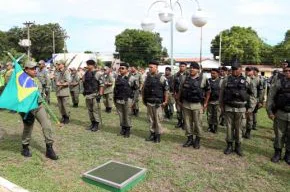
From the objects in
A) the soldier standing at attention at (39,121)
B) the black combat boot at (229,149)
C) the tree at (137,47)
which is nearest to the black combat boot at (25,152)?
the soldier standing at attention at (39,121)

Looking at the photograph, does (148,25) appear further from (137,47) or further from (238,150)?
(137,47)

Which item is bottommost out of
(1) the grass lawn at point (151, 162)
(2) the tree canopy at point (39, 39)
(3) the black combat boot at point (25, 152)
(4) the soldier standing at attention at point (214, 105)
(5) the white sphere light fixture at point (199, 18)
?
(1) the grass lawn at point (151, 162)

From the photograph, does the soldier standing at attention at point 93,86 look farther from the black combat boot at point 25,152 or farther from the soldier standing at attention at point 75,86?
the soldier standing at attention at point 75,86

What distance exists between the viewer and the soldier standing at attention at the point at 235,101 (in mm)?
6543

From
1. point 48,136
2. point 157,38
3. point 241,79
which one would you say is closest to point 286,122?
point 241,79

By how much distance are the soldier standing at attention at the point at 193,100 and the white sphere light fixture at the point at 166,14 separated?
3.11 meters

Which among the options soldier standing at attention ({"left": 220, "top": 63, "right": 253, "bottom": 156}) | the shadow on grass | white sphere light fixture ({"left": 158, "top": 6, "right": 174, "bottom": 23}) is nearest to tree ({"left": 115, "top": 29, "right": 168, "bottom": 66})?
white sphere light fixture ({"left": 158, "top": 6, "right": 174, "bottom": 23})

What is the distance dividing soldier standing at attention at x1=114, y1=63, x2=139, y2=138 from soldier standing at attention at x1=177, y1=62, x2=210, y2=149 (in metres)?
1.49

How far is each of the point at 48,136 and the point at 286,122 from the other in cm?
471

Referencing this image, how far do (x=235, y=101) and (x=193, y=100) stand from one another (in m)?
0.94

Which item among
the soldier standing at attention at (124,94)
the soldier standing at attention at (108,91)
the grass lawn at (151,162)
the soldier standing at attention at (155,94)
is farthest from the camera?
the soldier standing at attention at (108,91)

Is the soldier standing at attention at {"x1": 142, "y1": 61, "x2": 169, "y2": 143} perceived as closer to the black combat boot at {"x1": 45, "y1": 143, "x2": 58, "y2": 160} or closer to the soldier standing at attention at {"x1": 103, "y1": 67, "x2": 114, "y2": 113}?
the black combat boot at {"x1": 45, "y1": 143, "x2": 58, "y2": 160}

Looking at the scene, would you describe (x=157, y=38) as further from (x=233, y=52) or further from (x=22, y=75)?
(x=22, y=75)

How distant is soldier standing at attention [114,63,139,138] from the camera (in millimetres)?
8109
